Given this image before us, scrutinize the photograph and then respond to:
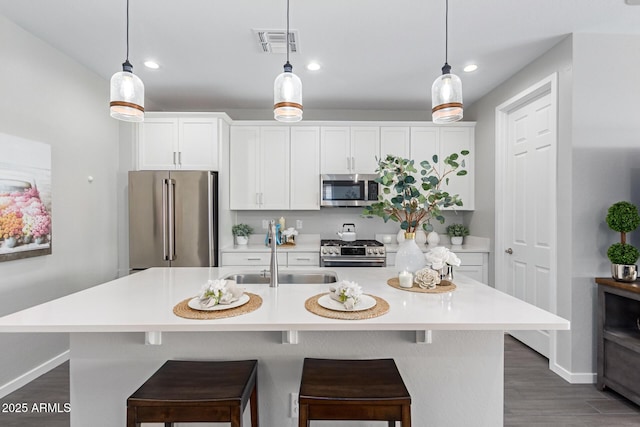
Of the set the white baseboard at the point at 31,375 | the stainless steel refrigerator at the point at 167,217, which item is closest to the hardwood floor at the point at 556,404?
the stainless steel refrigerator at the point at 167,217

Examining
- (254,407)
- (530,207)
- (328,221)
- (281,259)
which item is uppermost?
(530,207)

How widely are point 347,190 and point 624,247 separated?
8.21 ft

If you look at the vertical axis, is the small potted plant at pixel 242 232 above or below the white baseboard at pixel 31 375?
above

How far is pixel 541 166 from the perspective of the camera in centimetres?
292

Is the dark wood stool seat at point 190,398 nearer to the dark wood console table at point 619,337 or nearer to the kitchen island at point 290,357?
the kitchen island at point 290,357

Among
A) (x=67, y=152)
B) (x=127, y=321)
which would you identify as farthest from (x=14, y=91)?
(x=127, y=321)

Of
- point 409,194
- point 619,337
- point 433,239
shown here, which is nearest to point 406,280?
point 409,194

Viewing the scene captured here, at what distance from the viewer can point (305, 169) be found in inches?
159

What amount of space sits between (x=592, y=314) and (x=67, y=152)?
449cm

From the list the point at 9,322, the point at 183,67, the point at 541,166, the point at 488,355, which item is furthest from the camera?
the point at 183,67

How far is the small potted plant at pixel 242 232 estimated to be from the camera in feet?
13.2

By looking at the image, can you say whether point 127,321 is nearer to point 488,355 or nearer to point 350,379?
point 350,379

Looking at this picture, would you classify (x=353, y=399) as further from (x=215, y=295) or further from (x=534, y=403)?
(x=534, y=403)

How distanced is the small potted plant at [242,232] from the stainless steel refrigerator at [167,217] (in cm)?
64
